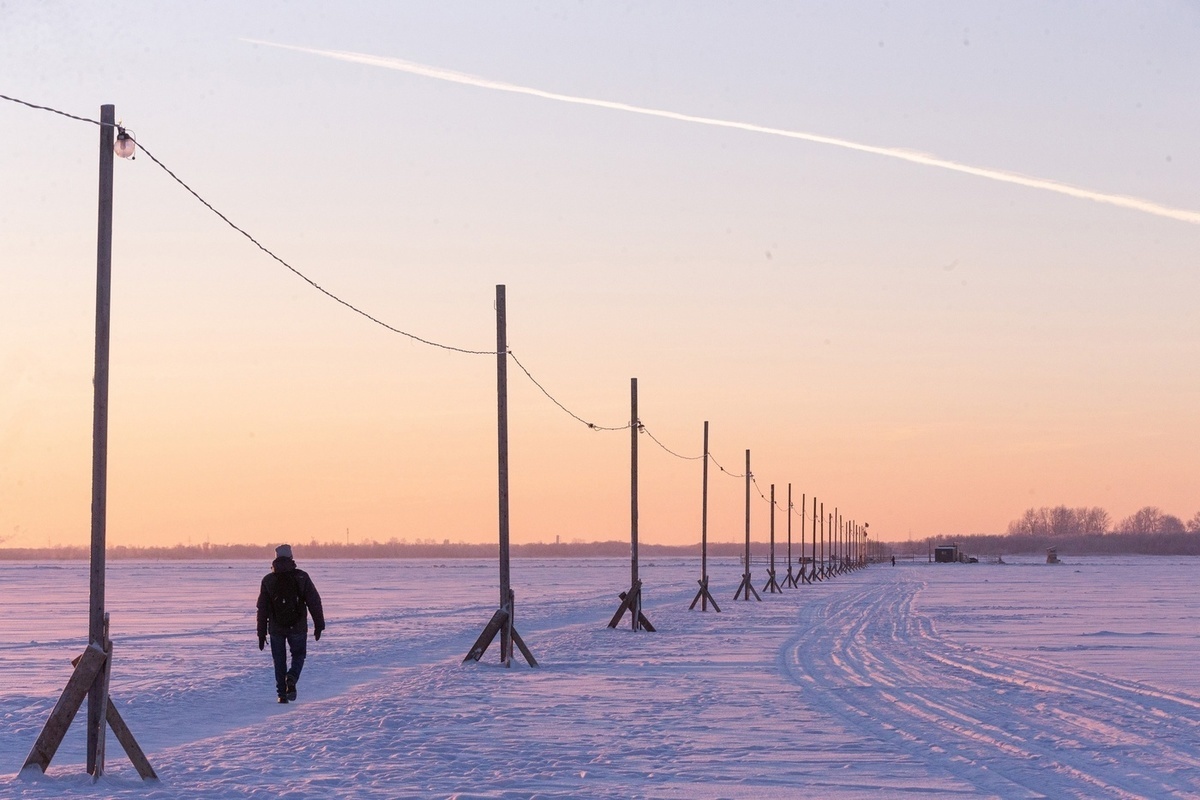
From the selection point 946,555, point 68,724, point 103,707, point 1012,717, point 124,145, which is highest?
point 124,145

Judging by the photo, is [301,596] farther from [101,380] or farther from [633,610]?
[633,610]

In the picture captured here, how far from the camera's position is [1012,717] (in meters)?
14.5

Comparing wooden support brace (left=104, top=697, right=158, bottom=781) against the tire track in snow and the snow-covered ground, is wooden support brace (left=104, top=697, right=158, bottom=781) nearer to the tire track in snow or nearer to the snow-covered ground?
the snow-covered ground

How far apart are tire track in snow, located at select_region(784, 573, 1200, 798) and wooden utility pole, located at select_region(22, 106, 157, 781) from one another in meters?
6.90

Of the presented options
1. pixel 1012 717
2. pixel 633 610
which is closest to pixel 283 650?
pixel 1012 717

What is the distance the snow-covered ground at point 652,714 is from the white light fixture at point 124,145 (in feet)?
17.4

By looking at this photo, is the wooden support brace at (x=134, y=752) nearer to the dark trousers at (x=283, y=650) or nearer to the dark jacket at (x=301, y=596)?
the dark jacket at (x=301, y=596)

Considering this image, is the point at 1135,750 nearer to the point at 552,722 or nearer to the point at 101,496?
the point at 552,722

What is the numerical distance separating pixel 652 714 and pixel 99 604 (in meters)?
6.39

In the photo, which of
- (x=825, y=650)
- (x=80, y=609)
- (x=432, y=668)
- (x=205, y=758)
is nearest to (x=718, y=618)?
(x=825, y=650)

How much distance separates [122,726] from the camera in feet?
36.6

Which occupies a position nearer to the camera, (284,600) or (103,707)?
(103,707)

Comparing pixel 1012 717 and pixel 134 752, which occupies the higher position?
pixel 134 752

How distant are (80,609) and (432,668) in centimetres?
3003
